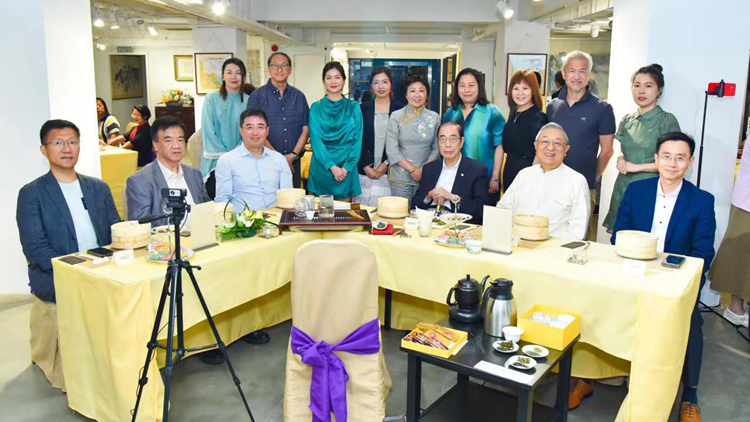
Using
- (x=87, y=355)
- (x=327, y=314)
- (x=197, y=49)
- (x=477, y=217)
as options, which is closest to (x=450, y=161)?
(x=477, y=217)

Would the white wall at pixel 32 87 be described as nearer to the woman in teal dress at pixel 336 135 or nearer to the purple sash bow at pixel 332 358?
the woman in teal dress at pixel 336 135

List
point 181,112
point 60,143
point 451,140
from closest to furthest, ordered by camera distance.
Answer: point 60,143, point 451,140, point 181,112

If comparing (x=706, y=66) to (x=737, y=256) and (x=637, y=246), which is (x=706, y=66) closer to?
(x=737, y=256)

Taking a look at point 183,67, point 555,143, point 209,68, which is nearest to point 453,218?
point 555,143

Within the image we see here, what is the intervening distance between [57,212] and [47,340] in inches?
26.2

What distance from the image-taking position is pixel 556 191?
3.27 meters

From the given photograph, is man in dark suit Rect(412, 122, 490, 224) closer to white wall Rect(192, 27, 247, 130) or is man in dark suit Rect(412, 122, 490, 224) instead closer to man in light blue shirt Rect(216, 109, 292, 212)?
man in light blue shirt Rect(216, 109, 292, 212)

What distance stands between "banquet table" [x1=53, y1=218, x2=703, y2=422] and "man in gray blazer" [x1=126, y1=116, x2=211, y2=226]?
2.11 feet

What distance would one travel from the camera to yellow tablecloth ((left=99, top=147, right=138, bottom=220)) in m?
6.46

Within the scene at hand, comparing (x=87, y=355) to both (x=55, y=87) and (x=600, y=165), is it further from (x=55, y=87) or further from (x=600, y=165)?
(x=600, y=165)

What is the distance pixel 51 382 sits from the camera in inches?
117

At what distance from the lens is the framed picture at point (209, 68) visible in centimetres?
884

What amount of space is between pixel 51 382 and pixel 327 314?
1.65 metres

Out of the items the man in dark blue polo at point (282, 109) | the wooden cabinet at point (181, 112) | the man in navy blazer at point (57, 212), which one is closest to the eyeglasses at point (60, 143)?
the man in navy blazer at point (57, 212)
